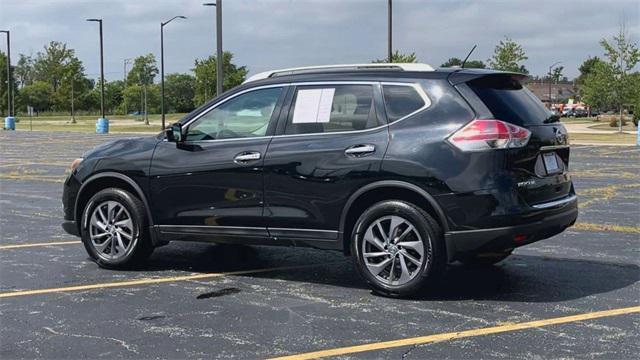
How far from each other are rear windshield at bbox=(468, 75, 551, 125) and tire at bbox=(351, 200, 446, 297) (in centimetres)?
97

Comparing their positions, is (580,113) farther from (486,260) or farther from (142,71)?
(486,260)

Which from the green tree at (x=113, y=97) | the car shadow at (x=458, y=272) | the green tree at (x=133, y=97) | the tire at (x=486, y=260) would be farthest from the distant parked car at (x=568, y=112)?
the tire at (x=486, y=260)

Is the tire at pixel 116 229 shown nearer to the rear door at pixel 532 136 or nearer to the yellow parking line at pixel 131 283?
the yellow parking line at pixel 131 283

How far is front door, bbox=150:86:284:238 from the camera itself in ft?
19.8

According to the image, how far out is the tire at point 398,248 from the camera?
5.35 meters

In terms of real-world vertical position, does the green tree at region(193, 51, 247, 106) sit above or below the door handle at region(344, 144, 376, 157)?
above

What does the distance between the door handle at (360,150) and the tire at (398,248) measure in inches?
16.1

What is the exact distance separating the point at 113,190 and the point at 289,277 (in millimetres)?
1826

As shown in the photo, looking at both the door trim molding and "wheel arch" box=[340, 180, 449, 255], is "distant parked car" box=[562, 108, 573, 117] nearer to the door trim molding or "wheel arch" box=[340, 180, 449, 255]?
the door trim molding

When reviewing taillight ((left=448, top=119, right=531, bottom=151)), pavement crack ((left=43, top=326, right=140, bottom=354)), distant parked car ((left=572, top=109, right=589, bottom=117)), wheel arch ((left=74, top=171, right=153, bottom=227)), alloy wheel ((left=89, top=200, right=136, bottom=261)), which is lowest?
pavement crack ((left=43, top=326, right=140, bottom=354))

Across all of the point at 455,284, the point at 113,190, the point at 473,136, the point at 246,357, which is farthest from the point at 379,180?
the point at 113,190

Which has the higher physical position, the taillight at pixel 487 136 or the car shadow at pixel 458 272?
the taillight at pixel 487 136

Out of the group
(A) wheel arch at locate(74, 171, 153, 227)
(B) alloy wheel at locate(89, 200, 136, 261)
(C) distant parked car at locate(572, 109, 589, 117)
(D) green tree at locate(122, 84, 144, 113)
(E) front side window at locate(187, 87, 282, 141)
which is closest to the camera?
(E) front side window at locate(187, 87, 282, 141)

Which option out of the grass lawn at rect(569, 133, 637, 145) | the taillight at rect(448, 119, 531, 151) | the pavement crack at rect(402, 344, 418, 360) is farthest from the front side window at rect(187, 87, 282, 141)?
the grass lawn at rect(569, 133, 637, 145)
